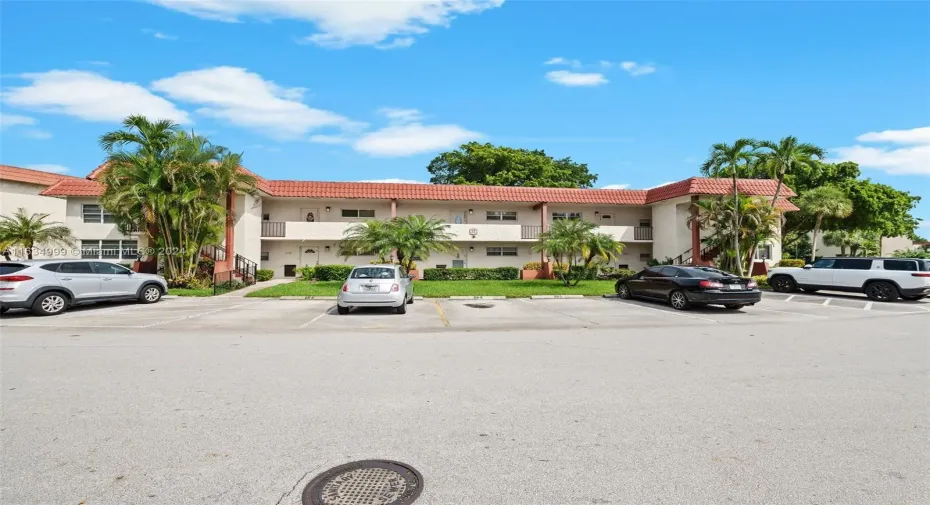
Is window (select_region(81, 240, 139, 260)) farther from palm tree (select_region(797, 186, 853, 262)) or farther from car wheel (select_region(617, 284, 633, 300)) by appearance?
palm tree (select_region(797, 186, 853, 262))

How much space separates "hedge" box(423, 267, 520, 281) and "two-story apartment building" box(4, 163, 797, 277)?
112cm

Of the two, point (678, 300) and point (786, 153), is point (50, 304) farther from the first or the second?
point (786, 153)

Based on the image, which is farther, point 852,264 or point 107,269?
point 852,264

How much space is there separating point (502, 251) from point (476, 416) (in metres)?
27.5

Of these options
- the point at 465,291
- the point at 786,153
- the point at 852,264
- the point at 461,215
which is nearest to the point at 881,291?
the point at 852,264

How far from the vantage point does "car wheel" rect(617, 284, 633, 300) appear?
59.7 feet

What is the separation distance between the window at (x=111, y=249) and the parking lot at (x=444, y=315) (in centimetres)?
1246

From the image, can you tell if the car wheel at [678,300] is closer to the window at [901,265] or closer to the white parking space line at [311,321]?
the window at [901,265]

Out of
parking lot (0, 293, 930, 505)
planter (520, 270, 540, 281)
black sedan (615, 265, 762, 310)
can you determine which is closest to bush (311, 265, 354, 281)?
planter (520, 270, 540, 281)

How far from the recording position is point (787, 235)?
147ft

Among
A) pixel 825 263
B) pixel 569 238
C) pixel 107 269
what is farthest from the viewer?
pixel 569 238

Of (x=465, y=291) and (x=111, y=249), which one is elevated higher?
(x=111, y=249)

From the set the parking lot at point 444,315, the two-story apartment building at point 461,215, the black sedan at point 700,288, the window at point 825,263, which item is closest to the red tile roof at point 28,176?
the two-story apartment building at point 461,215

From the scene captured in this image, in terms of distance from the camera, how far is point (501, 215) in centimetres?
3256
